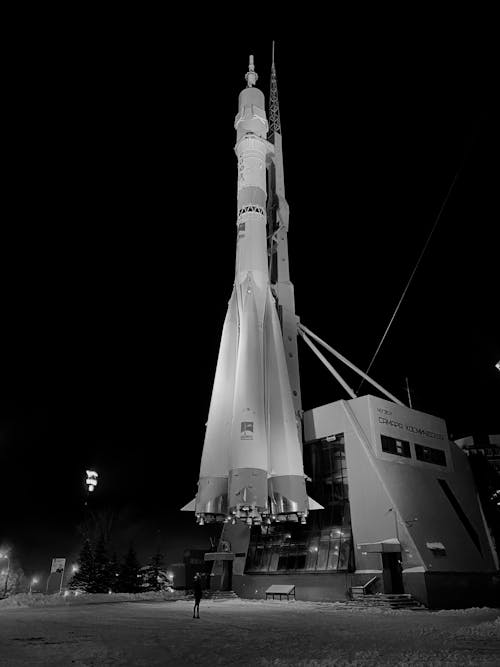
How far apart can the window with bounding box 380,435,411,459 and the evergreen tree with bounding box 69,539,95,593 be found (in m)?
25.5

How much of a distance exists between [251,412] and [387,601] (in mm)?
10026

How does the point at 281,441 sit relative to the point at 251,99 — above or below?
below

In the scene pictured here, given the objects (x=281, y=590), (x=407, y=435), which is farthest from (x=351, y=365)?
(x=281, y=590)

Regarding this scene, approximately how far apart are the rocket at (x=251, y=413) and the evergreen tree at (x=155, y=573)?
22.0 metres

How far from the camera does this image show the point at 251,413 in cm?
2350

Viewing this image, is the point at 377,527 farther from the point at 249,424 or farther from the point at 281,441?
the point at 249,424

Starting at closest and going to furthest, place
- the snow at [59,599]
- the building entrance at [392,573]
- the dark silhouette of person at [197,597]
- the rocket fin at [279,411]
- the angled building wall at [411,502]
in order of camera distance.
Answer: the dark silhouette of person at [197,597]
the snow at [59,599]
the building entrance at [392,573]
the angled building wall at [411,502]
the rocket fin at [279,411]

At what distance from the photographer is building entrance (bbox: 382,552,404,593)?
2258cm

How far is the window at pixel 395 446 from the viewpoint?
28016 millimetres

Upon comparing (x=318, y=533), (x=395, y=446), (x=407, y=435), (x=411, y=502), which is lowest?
(x=318, y=533)

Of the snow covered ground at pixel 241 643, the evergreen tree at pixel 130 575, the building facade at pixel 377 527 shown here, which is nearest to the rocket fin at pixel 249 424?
the building facade at pixel 377 527

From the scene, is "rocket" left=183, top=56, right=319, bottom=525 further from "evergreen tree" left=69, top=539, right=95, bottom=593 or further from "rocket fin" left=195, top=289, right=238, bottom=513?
"evergreen tree" left=69, top=539, right=95, bottom=593

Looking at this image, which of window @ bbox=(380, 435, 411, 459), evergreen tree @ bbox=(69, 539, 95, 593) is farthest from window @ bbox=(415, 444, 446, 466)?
evergreen tree @ bbox=(69, 539, 95, 593)

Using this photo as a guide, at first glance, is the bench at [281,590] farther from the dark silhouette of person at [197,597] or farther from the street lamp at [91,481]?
the street lamp at [91,481]
